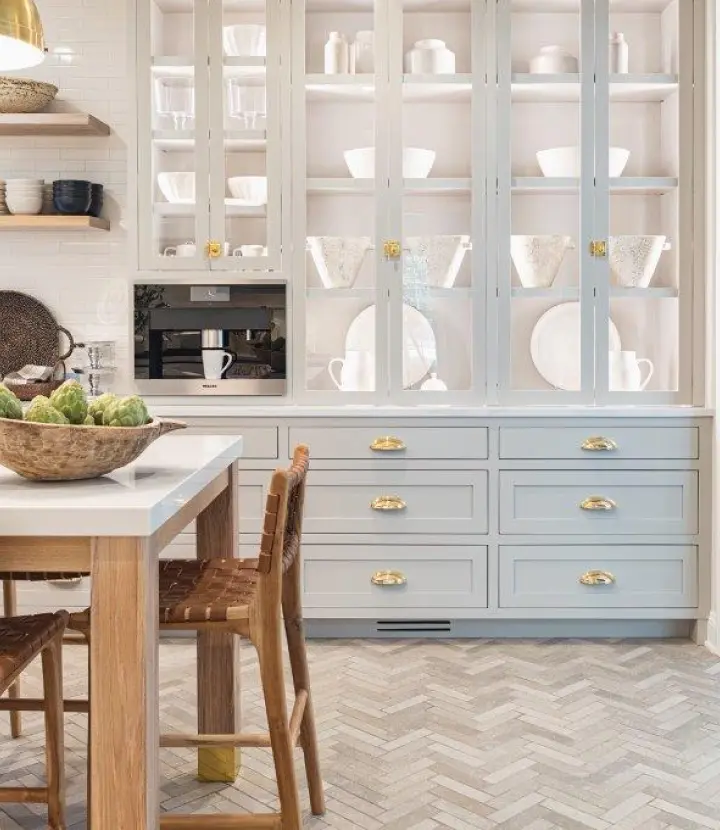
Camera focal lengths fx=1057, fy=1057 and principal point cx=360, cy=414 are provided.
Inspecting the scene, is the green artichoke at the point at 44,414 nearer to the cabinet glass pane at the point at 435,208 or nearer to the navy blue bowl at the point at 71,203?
the cabinet glass pane at the point at 435,208

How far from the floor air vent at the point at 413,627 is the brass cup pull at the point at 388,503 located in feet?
1.51

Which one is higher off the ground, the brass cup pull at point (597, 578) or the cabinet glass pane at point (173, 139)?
the cabinet glass pane at point (173, 139)

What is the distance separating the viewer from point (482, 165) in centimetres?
404

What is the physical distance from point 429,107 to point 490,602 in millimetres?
1915

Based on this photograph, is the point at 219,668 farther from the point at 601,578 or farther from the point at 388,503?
the point at 601,578

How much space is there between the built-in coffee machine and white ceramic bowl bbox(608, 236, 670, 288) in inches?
50.6

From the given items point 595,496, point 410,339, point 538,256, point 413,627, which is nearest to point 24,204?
Answer: point 410,339

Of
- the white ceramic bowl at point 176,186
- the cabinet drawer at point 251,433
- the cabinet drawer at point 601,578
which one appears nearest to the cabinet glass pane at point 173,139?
the white ceramic bowl at point 176,186

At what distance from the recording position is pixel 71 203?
4230mm

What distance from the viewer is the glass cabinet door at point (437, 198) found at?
404 centimetres

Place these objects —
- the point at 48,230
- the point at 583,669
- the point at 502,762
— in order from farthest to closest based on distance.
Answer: the point at 48,230 → the point at 583,669 → the point at 502,762

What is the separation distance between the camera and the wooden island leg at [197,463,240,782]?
2678mm

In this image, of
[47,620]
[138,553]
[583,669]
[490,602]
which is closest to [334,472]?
[490,602]

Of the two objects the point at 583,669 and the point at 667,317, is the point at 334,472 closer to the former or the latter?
the point at 583,669
